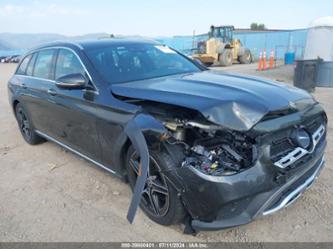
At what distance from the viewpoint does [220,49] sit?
21453 mm

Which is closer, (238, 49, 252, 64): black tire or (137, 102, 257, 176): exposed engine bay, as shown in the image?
(137, 102, 257, 176): exposed engine bay

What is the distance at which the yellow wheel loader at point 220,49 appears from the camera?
2108cm

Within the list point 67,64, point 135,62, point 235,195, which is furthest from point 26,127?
point 235,195

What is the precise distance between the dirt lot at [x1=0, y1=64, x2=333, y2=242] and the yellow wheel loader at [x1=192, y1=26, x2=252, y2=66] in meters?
17.2

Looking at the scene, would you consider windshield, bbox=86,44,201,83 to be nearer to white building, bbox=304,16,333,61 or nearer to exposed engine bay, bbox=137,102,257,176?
exposed engine bay, bbox=137,102,257,176

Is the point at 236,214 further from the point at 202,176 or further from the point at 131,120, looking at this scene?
the point at 131,120

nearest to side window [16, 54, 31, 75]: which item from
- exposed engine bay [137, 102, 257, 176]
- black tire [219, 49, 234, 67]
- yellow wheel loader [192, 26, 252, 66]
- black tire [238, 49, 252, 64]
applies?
exposed engine bay [137, 102, 257, 176]

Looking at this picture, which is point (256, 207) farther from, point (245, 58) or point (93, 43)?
point (245, 58)

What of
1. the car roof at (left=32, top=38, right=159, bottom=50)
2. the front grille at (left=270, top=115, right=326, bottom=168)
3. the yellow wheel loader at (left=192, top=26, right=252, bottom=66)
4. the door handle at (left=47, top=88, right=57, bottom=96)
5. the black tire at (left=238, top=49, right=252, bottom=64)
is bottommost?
the black tire at (left=238, top=49, right=252, bottom=64)

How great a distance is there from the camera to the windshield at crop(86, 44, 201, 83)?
3438 millimetres

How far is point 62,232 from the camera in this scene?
297cm

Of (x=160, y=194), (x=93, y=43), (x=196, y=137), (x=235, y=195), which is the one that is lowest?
(x=160, y=194)

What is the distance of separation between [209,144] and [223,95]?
0.42m

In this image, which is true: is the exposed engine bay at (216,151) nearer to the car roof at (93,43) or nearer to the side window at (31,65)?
the car roof at (93,43)
